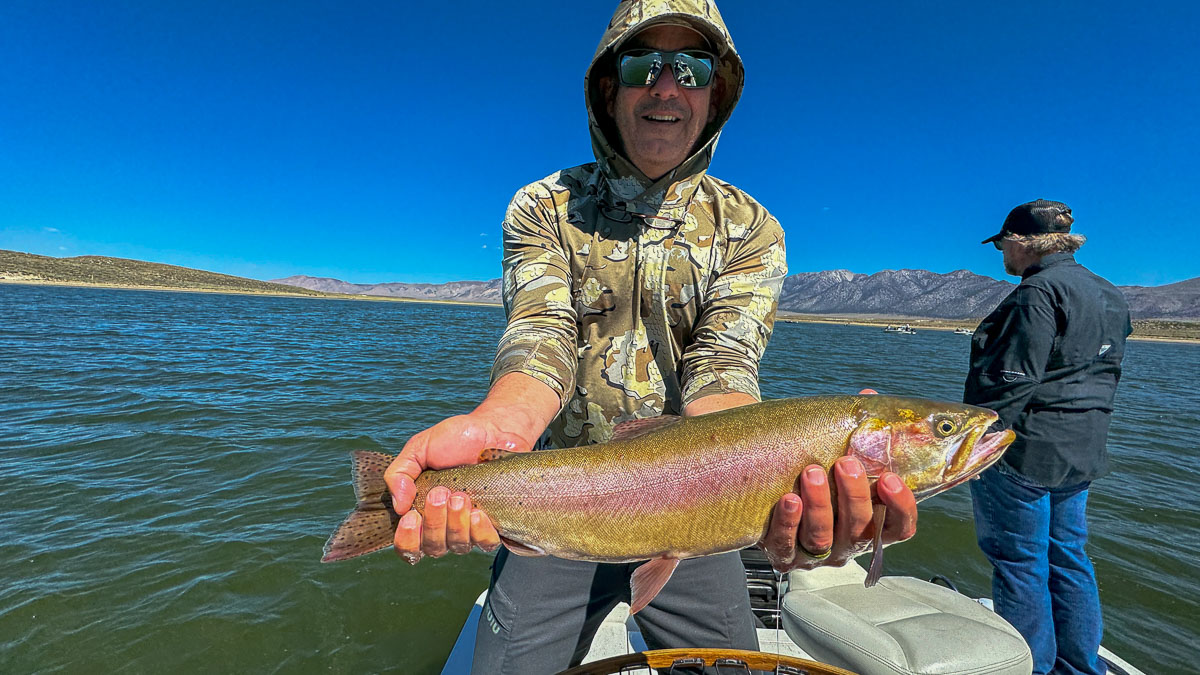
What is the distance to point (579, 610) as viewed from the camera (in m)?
2.78

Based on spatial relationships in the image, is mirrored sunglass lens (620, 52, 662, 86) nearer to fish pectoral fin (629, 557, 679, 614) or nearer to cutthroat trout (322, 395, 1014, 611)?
cutthroat trout (322, 395, 1014, 611)

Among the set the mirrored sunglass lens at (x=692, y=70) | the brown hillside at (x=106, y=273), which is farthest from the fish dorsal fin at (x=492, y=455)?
the brown hillside at (x=106, y=273)

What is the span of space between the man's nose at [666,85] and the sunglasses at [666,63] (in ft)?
0.06

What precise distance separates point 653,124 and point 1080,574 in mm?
4788

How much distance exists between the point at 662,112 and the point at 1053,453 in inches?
157

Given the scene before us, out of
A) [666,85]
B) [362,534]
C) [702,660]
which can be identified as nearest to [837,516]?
[702,660]

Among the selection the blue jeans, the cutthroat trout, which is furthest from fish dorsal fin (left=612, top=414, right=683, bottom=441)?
the blue jeans

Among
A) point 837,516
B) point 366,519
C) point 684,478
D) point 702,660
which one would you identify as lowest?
point 702,660

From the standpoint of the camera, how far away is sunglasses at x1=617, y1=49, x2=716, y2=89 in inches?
114

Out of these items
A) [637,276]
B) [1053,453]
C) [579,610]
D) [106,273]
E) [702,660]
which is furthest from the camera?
[106,273]

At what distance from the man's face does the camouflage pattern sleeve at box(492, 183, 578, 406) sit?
1.92 ft

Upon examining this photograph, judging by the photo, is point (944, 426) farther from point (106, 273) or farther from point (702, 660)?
point (106, 273)

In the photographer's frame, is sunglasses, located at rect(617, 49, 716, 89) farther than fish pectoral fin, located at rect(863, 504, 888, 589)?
Yes

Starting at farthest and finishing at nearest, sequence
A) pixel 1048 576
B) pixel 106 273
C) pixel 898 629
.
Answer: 1. pixel 106 273
2. pixel 1048 576
3. pixel 898 629
